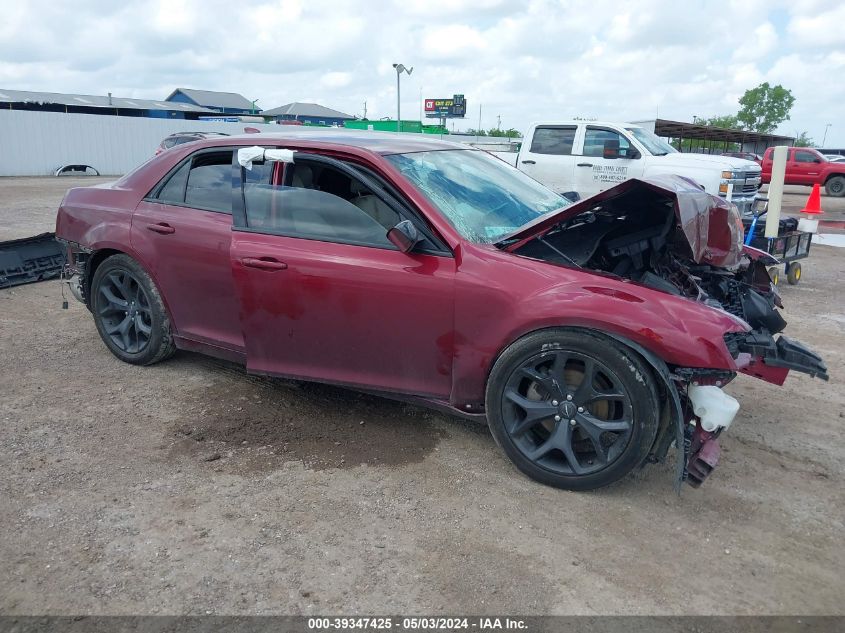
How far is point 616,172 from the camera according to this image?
11.6 m

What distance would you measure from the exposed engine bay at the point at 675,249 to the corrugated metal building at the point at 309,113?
56.1 metres

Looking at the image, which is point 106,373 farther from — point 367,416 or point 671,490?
point 671,490

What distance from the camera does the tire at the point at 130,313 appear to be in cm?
452

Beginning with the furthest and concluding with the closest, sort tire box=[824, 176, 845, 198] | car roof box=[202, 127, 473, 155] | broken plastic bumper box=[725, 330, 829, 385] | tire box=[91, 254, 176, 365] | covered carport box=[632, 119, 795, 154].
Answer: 1. covered carport box=[632, 119, 795, 154]
2. tire box=[824, 176, 845, 198]
3. tire box=[91, 254, 176, 365]
4. car roof box=[202, 127, 473, 155]
5. broken plastic bumper box=[725, 330, 829, 385]

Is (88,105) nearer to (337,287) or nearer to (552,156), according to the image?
(552,156)

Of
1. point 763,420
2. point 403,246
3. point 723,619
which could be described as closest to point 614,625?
point 723,619

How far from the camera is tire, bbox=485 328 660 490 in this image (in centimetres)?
301

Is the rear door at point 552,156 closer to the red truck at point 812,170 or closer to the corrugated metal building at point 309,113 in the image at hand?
the red truck at point 812,170

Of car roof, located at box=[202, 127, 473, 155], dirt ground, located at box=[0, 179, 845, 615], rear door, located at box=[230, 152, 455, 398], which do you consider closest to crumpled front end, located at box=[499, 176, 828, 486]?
dirt ground, located at box=[0, 179, 845, 615]

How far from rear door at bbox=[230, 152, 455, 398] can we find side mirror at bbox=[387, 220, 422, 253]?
87 mm

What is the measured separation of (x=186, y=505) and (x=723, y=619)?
235 centimetres

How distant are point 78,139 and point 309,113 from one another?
34316 mm

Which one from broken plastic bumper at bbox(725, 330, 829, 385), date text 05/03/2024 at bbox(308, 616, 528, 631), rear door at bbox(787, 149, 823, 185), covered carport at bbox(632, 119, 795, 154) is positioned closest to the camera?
date text 05/03/2024 at bbox(308, 616, 528, 631)

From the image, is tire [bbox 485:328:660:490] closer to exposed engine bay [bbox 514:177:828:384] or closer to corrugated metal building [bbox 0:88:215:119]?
exposed engine bay [bbox 514:177:828:384]
